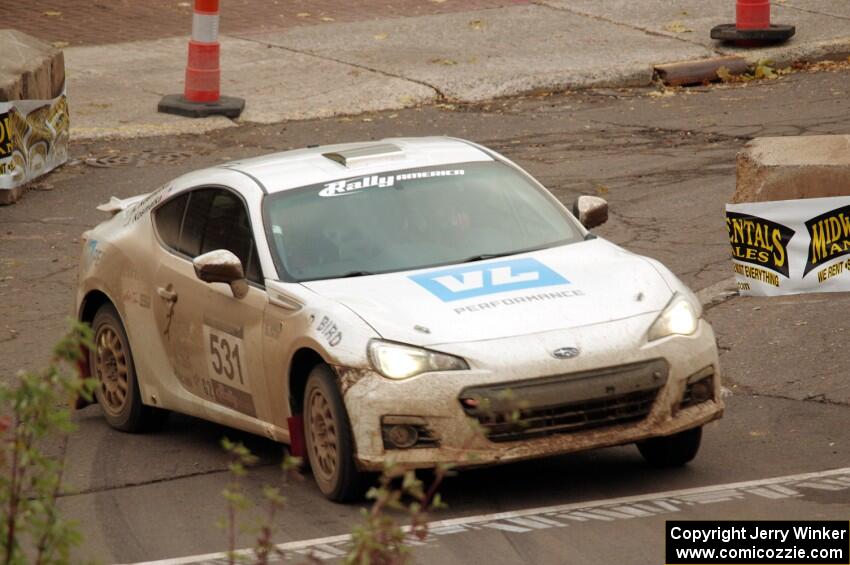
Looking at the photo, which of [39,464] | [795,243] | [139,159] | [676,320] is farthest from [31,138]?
[39,464]

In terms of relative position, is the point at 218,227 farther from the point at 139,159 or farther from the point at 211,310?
the point at 139,159

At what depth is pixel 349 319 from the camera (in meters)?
7.03

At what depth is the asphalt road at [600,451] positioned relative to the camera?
676cm

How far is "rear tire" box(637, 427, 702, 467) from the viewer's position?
739 cm

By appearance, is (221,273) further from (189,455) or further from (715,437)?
(715,437)

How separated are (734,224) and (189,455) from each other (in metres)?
3.97

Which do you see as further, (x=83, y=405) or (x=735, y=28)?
(x=735, y=28)

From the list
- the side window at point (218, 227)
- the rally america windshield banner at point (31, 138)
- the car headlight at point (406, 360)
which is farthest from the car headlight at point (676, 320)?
the rally america windshield banner at point (31, 138)

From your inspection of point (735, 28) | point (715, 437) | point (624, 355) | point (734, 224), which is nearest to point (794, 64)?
point (735, 28)

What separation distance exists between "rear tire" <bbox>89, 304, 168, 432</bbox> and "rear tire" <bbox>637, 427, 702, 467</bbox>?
274 centimetres

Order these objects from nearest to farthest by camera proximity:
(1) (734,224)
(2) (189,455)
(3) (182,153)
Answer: (2) (189,455) < (1) (734,224) < (3) (182,153)

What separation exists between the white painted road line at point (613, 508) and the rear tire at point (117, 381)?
7.69 ft

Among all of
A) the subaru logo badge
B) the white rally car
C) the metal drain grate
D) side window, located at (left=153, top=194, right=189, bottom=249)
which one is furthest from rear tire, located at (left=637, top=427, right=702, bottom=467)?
the metal drain grate

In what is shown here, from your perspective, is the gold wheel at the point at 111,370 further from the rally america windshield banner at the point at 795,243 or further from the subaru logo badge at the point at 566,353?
the rally america windshield banner at the point at 795,243
